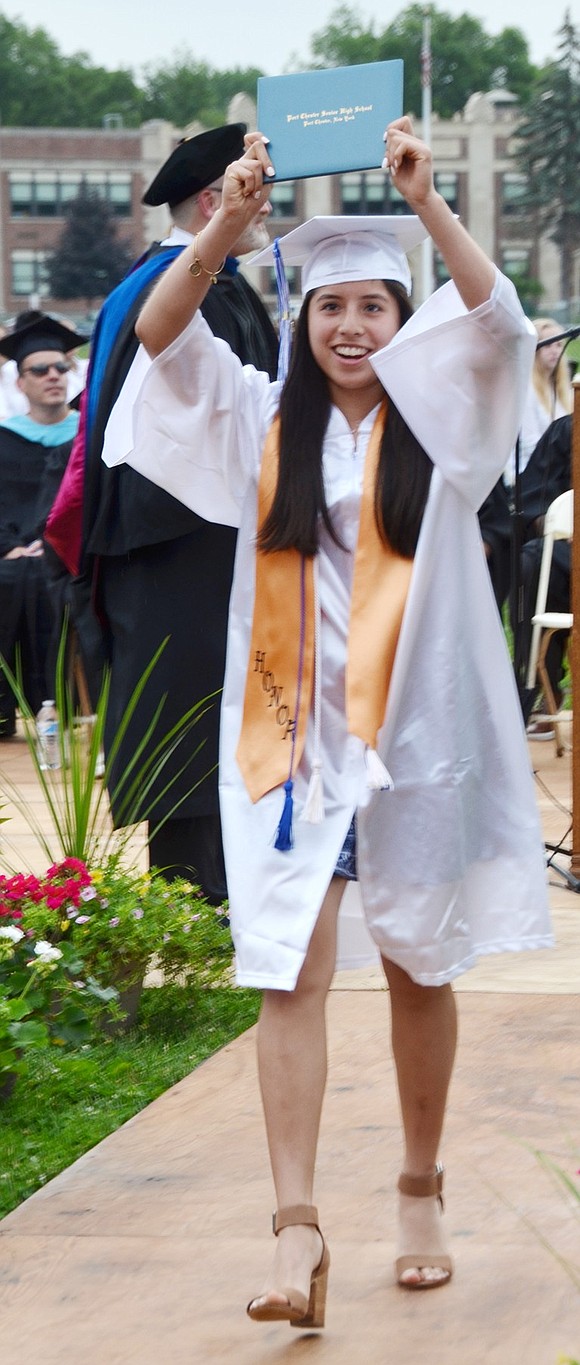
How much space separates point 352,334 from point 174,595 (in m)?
2.25

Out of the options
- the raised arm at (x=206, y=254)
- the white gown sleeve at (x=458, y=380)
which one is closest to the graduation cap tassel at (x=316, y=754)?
the white gown sleeve at (x=458, y=380)

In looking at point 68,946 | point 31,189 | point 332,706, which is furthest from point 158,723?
point 31,189

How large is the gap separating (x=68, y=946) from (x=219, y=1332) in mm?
1516

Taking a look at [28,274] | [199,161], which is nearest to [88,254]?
[28,274]

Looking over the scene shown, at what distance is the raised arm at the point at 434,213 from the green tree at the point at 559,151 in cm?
9942

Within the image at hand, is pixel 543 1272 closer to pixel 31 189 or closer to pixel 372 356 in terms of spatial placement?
pixel 372 356

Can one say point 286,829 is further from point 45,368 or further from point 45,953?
point 45,368

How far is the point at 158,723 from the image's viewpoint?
5.48 metres

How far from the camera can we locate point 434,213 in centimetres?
306

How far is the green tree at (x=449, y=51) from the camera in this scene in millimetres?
133000

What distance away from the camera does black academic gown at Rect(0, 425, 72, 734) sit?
10852mm

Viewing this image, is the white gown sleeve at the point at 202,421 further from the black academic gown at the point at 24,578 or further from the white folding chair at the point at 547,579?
the black academic gown at the point at 24,578

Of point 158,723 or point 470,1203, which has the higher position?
point 158,723

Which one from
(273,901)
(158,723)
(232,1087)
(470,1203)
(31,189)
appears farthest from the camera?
(31,189)
